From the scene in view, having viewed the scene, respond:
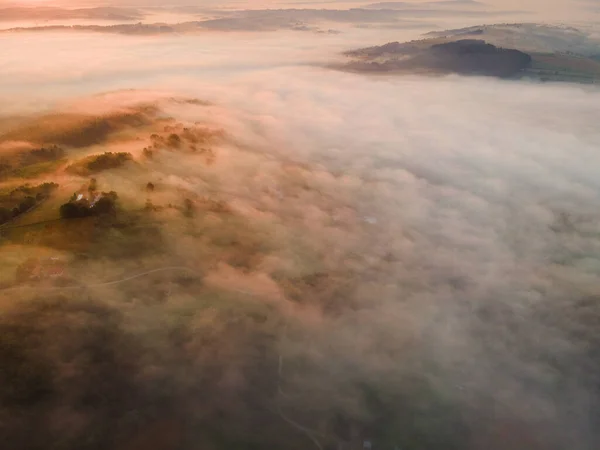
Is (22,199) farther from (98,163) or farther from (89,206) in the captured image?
(98,163)

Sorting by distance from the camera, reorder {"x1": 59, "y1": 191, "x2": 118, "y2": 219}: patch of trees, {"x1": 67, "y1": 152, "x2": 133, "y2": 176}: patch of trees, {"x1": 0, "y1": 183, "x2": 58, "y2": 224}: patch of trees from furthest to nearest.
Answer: {"x1": 67, "y1": 152, "x2": 133, "y2": 176}: patch of trees → {"x1": 59, "y1": 191, "x2": 118, "y2": 219}: patch of trees → {"x1": 0, "y1": 183, "x2": 58, "y2": 224}: patch of trees

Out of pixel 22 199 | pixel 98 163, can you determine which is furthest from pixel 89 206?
pixel 98 163

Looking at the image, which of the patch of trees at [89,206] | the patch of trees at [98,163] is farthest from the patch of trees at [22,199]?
the patch of trees at [98,163]

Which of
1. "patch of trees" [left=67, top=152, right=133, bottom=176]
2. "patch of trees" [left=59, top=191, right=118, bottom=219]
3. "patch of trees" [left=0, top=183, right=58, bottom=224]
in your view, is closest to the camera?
"patch of trees" [left=0, top=183, right=58, bottom=224]

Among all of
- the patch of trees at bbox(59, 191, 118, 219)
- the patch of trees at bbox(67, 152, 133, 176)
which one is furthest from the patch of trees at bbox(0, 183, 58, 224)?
the patch of trees at bbox(67, 152, 133, 176)

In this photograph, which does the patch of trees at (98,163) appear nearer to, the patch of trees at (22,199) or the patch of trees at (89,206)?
the patch of trees at (22,199)

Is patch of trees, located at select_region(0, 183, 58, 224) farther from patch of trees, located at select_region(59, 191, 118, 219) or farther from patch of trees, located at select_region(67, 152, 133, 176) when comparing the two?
patch of trees, located at select_region(67, 152, 133, 176)

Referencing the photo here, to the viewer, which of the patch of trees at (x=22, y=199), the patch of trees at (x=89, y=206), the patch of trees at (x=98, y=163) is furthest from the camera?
the patch of trees at (x=98, y=163)
